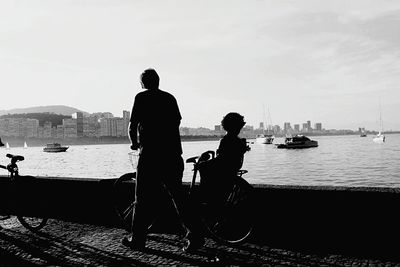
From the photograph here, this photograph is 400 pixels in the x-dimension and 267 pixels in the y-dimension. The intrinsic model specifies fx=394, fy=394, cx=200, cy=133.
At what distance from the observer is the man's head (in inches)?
165

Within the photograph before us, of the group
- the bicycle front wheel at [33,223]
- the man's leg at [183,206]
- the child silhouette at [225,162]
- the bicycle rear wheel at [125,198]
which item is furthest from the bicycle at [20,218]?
the child silhouette at [225,162]

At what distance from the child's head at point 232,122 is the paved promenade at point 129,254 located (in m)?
1.28

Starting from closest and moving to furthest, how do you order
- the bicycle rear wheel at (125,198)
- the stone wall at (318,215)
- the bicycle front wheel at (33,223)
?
the stone wall at (318,215) → the bicycle rear wheel at (125,198) → the bicycle front wheel at (33,223)

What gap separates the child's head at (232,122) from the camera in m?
4.20

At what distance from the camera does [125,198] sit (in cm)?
530

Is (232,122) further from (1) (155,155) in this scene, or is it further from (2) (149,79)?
(2) (149,79)

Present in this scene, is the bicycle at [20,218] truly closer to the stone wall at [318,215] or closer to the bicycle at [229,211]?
the stone wall at [318,215]

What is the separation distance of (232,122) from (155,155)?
89 cm

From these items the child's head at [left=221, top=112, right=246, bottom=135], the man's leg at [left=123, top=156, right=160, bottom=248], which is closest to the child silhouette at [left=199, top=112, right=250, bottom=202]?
the child's head at [left=221, top=112, right=246, bottom=135]

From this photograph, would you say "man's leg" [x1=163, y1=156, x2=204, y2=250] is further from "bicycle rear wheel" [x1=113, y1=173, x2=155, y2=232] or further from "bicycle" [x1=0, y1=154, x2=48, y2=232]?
"bicycle" [x1=0, y1=154, x2=48, y2=232]

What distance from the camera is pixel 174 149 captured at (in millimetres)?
4156

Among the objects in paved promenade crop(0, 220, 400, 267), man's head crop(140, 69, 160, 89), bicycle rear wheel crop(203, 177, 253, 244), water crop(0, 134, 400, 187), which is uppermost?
man's head crop(140, 69, 160, 89)

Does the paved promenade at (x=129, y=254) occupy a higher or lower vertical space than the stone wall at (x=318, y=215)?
lower

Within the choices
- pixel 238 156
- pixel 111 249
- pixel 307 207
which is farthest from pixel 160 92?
pixel 307 207
